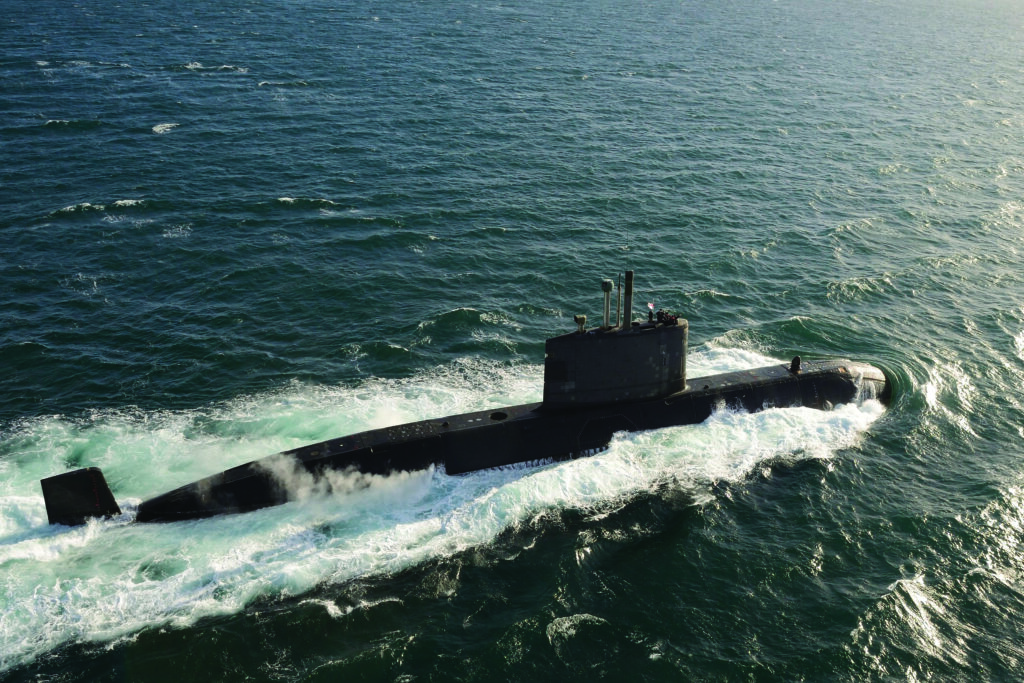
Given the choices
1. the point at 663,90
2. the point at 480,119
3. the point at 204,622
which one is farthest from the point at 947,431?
the point at 663,90

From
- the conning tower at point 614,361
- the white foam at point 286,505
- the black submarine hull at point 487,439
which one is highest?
the conning tower at point 614,361

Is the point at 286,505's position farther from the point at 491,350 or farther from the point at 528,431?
the point at 491,350

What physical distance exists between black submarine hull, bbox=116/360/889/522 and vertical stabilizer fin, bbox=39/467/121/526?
112 centimetres

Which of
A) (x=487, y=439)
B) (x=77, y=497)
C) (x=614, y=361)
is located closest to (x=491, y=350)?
(x=487, y=439)

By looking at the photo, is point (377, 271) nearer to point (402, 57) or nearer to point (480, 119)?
point (480, 119)

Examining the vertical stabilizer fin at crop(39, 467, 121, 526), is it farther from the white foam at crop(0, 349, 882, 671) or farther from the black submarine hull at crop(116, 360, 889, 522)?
the black submarine hull at crop(116, 360, 889, 522)

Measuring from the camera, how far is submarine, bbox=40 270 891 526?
26.1m

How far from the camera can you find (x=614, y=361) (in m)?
28.4

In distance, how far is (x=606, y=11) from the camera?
373ft

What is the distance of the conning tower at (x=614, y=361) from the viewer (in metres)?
27.8

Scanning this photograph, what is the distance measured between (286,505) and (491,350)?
502 inches

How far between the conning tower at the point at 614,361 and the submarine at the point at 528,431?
0.12 feet

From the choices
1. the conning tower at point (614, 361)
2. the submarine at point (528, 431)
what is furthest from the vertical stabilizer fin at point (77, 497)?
the conning tower at point (614, 361)

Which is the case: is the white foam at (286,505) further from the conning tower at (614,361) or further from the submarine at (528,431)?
the conning tower at (614,361)
